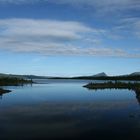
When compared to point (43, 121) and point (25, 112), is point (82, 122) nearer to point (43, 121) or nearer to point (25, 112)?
point (43, 121)

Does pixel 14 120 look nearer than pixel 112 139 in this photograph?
No

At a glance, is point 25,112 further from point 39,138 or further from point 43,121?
point 39,138

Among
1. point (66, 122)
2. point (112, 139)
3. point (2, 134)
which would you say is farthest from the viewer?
point (66, 122)

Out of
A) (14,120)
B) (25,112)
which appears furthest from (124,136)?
(25,112)

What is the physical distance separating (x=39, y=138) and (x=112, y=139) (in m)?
6.52

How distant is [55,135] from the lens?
26.9 m

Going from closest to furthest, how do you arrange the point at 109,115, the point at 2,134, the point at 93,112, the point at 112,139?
the point at 112,139, the point at 2,134, the point at 109,115, the point at 93,112

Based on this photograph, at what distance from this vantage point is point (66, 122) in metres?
33.5

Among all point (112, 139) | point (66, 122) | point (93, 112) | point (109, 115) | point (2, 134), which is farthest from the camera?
point (93, 112)

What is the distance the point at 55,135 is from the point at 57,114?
12.7 meters

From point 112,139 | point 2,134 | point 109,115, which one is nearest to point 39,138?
point 2,134

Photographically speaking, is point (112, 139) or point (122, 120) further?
point (122, 120)

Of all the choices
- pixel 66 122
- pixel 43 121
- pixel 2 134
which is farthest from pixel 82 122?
pixel 2 134

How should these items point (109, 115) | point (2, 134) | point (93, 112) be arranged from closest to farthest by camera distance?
point (2, 134), point (109, 115), point (93, 112)
